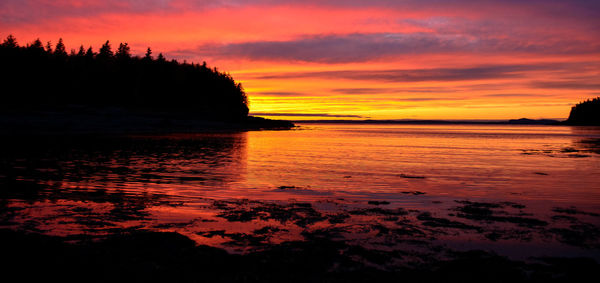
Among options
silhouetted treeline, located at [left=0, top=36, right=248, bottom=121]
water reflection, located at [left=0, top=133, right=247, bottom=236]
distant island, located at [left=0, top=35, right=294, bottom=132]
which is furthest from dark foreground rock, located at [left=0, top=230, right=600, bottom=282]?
silhouetted treeline, located at [left=0, top=36, right=248, bottom=121]

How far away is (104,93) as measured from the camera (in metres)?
107

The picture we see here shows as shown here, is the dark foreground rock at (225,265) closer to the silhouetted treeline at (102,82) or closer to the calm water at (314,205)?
the calm water at (314,205)

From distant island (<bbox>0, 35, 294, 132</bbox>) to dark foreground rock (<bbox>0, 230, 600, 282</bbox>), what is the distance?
6900 cm

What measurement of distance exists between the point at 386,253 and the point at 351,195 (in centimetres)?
766

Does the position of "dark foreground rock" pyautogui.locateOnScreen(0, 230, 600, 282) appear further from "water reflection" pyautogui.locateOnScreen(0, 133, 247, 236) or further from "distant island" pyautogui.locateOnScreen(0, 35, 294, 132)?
"distant island" pyautogui.locateOnScreen(0, 35, 294, 132)

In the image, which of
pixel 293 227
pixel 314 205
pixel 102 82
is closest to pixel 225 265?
pixel 293 227

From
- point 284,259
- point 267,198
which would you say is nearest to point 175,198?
point 267,198

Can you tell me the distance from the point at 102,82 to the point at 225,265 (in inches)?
4500

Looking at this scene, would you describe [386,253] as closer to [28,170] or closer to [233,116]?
[28,170]

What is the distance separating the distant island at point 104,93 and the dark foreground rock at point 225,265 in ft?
226

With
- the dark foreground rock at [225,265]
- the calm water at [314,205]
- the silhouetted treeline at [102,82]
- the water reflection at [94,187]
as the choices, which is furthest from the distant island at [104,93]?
the dark foreground rock at [225,265]

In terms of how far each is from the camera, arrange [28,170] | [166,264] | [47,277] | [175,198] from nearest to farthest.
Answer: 1. [47,277]
2. [166,264]
3. [175,198]
4. [28,170]

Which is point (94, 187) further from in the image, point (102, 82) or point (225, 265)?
point (102, 82)

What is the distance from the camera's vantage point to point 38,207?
1195cm
